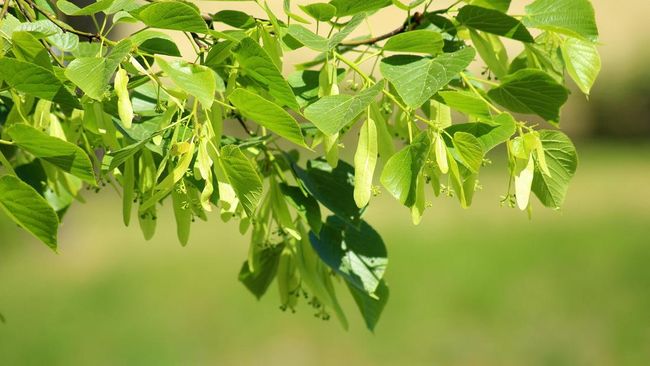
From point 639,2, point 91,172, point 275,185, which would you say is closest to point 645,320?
point 275,185

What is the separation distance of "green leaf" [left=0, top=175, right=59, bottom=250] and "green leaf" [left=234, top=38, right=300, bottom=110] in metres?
0.18

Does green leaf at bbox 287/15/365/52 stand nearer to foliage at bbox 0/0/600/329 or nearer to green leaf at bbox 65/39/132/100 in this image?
foliage at bbox 0/0/600/329

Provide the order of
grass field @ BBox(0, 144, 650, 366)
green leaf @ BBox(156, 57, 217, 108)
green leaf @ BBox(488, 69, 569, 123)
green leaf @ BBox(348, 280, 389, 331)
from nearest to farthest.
Result: 1. green leaf @ BBox(156, 57, 217, 108)
2. green leaf @ BBox(488, 69, 569, 123)
3. green leaf @ BBox(348, 280, 389, 331)
4. grass field @ BBox(0, 144, 650, 366)

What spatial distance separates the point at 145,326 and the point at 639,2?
546 cm

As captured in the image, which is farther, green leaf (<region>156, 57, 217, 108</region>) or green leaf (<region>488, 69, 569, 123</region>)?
green leaf (<region>488, 69, 569, 123</region>)

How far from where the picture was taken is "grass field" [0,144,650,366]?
2.87 meters

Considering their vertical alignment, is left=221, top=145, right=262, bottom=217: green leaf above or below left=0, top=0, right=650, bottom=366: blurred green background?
above

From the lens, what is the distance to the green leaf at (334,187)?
814mm

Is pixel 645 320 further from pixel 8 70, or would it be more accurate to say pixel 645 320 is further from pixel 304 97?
pixel 8 70

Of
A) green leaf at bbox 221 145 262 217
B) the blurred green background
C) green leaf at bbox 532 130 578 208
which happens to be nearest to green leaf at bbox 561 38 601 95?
green leaf at bbox 532 130 578 208

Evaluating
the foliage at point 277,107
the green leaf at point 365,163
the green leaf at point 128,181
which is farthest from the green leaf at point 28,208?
the green leaf at point 365,163

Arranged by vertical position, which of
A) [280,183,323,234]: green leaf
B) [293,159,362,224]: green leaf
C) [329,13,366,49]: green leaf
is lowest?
[280,183,323,234]: green leaf

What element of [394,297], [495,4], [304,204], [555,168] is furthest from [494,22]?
[394,297]

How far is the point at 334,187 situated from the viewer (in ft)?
2.74
